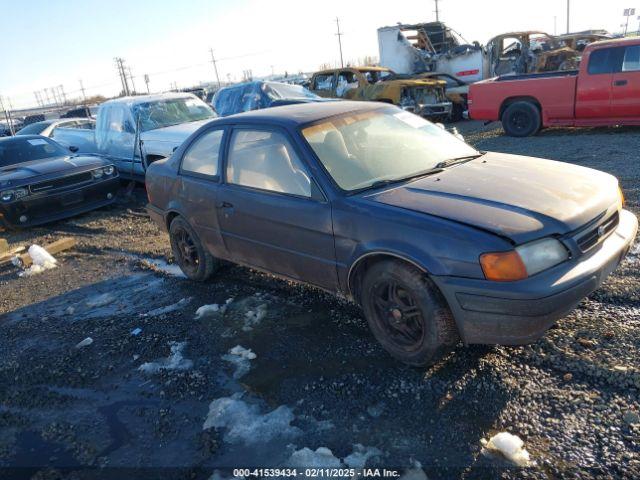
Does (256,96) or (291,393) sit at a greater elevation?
(256,96)

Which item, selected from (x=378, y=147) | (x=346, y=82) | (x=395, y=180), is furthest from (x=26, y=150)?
(x=346, y=82)

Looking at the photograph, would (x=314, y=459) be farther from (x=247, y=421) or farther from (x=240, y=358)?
(x=240, y=358)

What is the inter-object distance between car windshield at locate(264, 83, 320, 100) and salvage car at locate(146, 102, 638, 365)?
711 cm

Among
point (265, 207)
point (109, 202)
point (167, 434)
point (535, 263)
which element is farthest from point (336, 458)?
point (109, 202)

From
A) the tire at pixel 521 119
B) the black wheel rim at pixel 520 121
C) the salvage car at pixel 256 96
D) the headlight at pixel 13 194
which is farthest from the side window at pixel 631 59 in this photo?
the headlight at pixel 13 194

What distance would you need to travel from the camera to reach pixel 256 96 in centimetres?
1116

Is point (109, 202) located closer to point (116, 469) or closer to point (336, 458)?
point (116, 469)

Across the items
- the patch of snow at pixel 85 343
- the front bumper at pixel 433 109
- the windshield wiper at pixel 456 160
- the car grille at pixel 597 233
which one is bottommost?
the patch of snow at pixel 85 343

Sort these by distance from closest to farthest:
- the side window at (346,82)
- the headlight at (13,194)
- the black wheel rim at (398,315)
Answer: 1. the black wheel rim at (398,315)
2. the headlight at (13,194)
3. the side window at (346,82)

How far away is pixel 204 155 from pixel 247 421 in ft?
8.08

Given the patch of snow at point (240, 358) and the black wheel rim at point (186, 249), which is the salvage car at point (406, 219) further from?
the patch of snow at point (240, 358)

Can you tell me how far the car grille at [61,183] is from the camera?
725 centimetres

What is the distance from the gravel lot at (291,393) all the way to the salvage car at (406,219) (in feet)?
1.17

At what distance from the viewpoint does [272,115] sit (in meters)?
3.92
